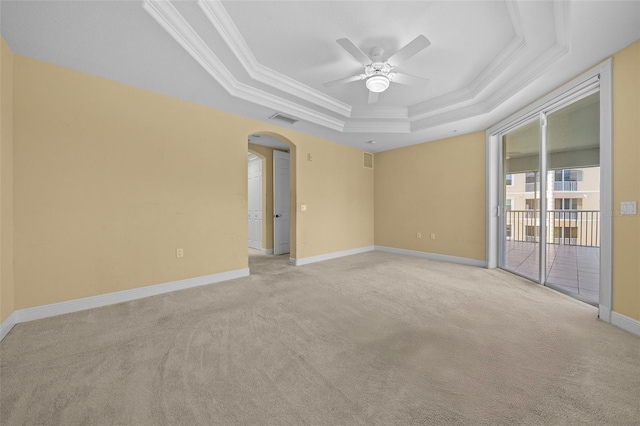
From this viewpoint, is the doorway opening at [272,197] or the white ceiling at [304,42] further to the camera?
the doorway opening at [272,197]

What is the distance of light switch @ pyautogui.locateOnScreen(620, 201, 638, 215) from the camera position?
88.2 inches

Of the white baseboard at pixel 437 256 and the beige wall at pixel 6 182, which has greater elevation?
the beige wall at pixel 6 182

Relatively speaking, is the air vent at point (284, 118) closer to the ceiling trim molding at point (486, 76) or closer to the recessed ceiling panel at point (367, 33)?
the recessed ceiling panel at point (367, 33)

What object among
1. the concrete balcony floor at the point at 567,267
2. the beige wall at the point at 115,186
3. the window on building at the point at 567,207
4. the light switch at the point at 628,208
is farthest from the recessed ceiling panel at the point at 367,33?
the window on building at the point at 567,207

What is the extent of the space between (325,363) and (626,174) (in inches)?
130

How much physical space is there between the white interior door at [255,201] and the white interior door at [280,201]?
0.58m

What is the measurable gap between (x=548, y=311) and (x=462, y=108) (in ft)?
10.6

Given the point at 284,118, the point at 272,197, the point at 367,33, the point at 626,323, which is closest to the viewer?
the point at 626,323

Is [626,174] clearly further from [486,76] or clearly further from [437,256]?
[437,256]

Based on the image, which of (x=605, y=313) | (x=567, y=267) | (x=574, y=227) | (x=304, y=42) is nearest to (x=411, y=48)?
(x=304, y=42)

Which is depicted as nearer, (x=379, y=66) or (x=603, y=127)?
(x=603, y=127)

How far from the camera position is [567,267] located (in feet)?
14.9

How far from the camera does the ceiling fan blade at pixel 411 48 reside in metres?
2.24

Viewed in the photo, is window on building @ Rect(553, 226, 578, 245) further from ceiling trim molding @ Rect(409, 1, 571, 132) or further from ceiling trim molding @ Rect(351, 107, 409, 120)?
ceiling trim molding @ Rect(351, 107, 409, 120)
